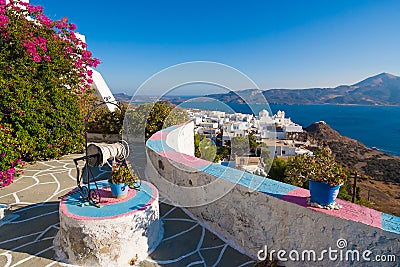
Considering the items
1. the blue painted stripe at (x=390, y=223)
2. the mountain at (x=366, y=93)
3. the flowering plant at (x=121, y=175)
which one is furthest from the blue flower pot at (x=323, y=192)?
the mountain at (x=366, y=93)

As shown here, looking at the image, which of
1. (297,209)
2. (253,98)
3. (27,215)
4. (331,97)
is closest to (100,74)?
(27,215)

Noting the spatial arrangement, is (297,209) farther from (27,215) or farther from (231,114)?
(27,215)

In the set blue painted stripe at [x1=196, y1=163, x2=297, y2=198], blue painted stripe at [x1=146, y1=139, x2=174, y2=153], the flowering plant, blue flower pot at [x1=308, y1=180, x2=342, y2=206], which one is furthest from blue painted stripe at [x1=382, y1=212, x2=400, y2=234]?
blue painted stripe at [x1=146, y1=139, x2=174, y2=153]

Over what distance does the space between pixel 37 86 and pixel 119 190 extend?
5.03 m

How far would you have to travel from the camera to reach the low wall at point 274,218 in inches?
88.0

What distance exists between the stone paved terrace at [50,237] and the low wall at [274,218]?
0.69 ft

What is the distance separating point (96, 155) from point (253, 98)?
2394mm

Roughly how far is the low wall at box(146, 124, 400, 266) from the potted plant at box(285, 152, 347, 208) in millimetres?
129

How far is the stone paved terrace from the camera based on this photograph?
331cm

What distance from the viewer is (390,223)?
221 centimetres

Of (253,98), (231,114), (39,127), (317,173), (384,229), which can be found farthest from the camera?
(39,127)

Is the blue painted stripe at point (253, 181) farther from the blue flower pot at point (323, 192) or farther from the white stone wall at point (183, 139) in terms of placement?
the white stone wall at point (183, 139)

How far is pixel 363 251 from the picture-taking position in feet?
7.30

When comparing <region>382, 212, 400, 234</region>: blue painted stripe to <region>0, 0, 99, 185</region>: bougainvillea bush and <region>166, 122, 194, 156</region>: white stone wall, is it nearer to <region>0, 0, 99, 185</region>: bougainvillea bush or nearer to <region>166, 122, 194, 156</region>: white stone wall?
<region>166, 122, 194, 156</region>: white stone wall
